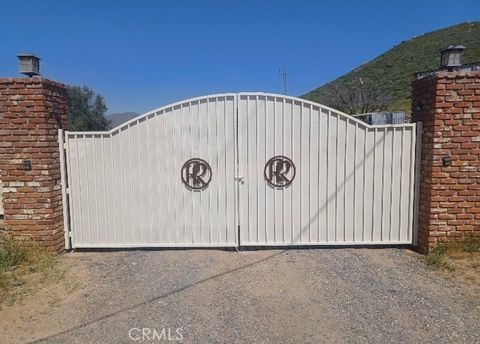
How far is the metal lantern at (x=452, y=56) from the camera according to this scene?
4.57 meters

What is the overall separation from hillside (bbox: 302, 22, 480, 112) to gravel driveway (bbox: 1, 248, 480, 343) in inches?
979

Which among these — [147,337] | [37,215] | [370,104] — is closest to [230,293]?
[147,337]

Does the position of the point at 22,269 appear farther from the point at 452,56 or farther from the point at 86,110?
the point at 86,110

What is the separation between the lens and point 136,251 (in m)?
5.10

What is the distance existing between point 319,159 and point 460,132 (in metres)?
1.83

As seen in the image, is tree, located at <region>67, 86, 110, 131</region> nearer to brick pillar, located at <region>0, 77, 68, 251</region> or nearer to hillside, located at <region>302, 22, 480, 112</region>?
hillside, located at <region>302, 22, 480, 112</region>

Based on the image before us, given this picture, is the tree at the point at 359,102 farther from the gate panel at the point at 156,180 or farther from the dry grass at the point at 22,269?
the dry grass at the point at 22,269

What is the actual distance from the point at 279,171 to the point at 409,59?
132ft

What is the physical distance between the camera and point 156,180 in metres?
4.96

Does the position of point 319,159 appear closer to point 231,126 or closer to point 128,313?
point 231,126

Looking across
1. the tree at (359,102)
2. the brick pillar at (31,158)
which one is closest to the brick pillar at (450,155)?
the brick pillar at (31,158)

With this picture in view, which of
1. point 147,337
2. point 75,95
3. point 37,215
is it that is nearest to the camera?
point 147,337

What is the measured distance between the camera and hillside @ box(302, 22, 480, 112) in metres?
30.5

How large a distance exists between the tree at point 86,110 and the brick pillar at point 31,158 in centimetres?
2212
